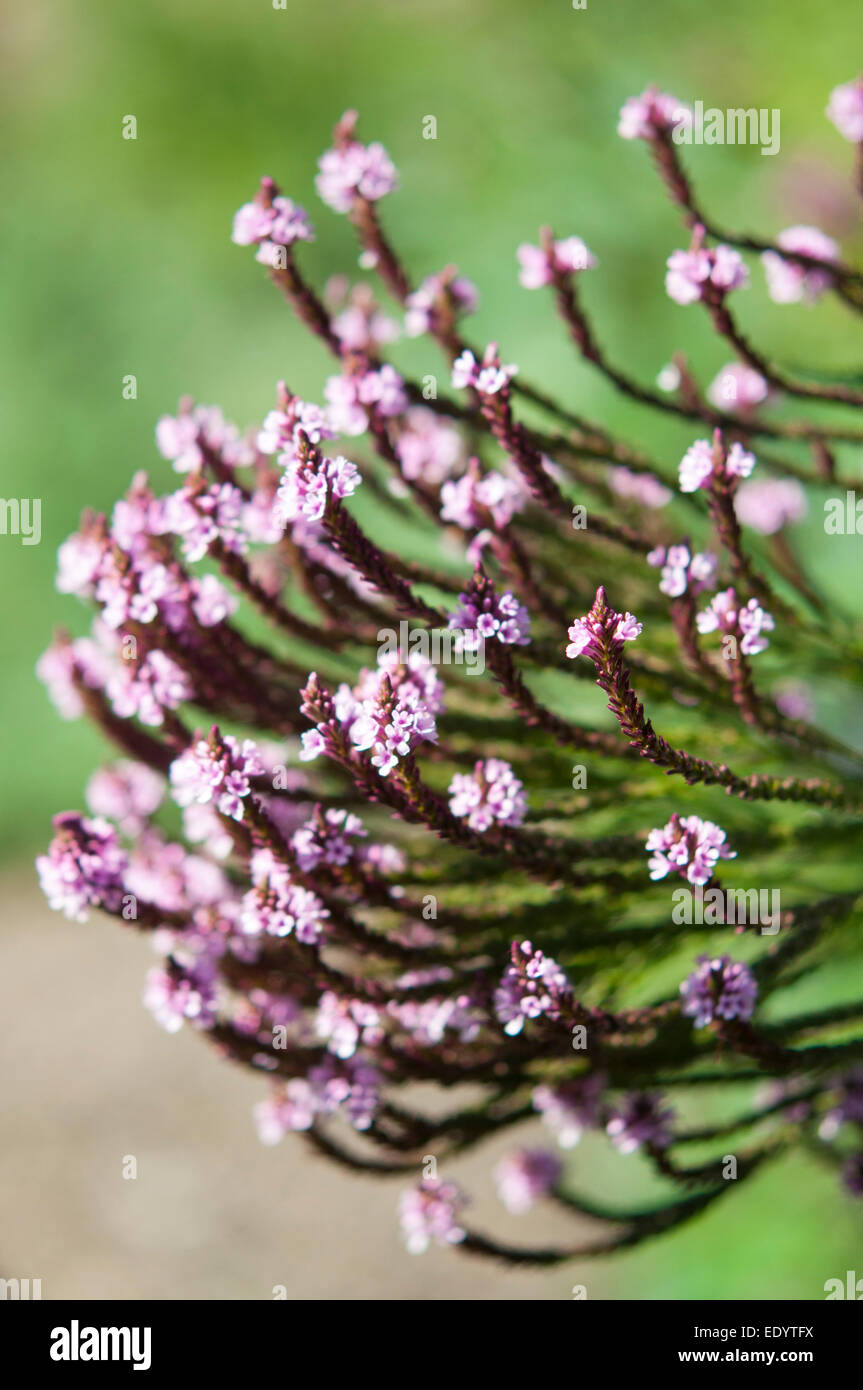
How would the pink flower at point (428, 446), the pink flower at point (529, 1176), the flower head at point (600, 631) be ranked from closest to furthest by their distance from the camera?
the flower head at point (600, 631) < the pink flower at point (428, 446) < the pink flower at point (529, 1176)

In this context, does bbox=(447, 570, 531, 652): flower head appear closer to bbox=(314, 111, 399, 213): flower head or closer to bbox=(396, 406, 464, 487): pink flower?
bbox=(396, 406, 464, 487): pink flower

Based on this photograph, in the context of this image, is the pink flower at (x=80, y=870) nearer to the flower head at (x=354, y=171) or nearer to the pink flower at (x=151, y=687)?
the pink flower at (x=151, y=687)

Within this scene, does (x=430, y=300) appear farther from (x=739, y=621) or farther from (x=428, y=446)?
(x=739, y=621)

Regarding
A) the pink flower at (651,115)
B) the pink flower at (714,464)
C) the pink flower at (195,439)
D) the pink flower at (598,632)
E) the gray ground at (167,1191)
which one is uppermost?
the pink flower at (651,115)

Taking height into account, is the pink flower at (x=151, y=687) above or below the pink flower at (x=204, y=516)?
below

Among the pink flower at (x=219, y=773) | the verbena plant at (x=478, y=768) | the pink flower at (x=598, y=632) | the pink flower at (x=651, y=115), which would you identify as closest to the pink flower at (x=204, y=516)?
the verbena plant at (x=478, y=768)
